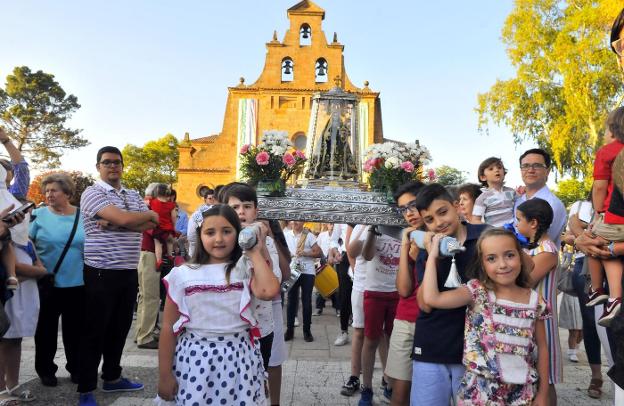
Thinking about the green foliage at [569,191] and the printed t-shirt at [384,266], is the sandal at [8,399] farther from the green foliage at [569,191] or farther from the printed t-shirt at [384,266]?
the green foliage at [569,191]

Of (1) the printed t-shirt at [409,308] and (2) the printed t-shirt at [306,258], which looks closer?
(1) the printed t-shirt at [409,308]

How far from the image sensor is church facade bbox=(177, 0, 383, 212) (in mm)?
36656

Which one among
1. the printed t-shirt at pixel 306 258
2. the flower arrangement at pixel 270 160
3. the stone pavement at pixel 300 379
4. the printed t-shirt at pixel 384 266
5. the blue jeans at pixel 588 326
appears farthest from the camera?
the printed t-shirt at pixel 306 258

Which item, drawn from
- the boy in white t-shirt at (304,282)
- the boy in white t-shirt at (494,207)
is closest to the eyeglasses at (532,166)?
the boy in white t-shirt at (494,207)

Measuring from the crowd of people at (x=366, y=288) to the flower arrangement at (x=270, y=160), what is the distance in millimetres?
976

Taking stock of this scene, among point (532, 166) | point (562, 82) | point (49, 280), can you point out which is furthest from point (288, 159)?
point (562, 82)

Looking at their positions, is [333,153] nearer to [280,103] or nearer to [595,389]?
[595,389]

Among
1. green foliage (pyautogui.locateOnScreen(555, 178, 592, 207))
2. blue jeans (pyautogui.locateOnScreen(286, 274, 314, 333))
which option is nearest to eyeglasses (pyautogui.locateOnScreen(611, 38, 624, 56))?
blue jeans (pyautogui.locateOnScreen(286, 274, 314, 333))

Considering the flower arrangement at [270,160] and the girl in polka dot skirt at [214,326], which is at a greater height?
the flower arrangement at [270,160]

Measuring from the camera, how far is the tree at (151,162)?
57438 mm

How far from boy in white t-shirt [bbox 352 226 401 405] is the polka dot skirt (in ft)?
6.68

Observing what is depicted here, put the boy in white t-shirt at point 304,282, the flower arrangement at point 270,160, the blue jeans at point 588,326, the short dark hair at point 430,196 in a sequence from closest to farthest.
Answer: the short dark hair at point 430,196 → the flower arrangement at point 270,160 → the blue jeans at point 588,326 → the boy in white t-shirt at point 304,282

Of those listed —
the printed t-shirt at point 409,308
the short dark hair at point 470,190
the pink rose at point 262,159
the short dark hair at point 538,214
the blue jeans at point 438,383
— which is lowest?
the blue jeans at point 438,383

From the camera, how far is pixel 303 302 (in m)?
8.52
